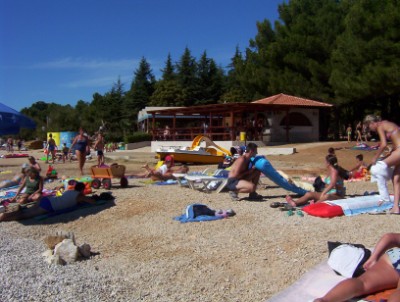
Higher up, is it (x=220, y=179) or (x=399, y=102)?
(x=399, y=102)

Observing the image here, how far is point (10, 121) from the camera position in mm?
12547

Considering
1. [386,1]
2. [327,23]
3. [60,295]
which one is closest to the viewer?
[60,295]

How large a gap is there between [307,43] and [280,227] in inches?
1063

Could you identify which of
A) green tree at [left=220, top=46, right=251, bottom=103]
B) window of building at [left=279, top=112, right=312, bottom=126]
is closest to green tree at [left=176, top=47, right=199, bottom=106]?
green tree at [left=220, top=46, right=251, bottom=103]

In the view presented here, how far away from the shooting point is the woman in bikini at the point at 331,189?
775 cm

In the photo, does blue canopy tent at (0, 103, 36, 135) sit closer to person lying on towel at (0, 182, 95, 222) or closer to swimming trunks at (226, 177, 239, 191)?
person lying on towel at (0, 182, 95, 222)

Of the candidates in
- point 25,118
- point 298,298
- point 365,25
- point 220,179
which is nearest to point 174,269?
point 298,298

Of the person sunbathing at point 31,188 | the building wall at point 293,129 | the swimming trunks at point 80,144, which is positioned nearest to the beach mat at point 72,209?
the person sunbathing at point 31,188

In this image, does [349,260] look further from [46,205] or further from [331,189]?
[46,205]

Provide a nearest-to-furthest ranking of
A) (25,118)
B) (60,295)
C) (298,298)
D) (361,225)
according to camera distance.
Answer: (298,298), (60,295), (361,225), (25,118)

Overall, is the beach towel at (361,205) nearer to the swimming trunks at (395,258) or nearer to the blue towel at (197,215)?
the blue towel at (197,215)

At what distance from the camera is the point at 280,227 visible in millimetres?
6570

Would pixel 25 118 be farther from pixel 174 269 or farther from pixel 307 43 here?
pixel 307 43

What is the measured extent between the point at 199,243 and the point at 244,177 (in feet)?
9.39
